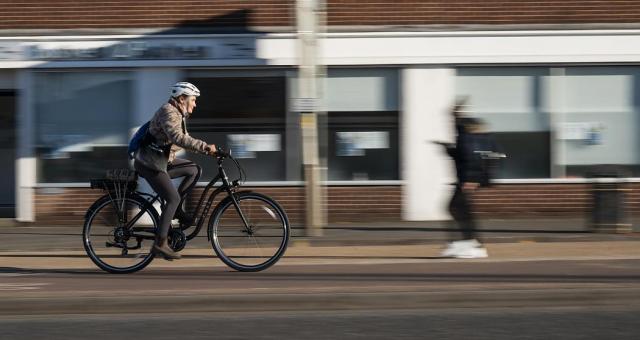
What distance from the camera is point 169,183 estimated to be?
8.30 meters

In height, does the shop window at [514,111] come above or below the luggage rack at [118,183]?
above

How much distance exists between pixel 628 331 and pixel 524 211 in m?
7.28

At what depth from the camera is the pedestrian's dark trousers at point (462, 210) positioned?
931 cm

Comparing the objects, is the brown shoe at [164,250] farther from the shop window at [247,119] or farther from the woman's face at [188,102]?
the shop window at [247,119]

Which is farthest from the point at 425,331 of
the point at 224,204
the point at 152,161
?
the point at 152,161

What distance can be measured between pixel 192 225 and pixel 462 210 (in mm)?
2843

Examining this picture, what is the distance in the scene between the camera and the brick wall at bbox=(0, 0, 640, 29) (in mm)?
13430

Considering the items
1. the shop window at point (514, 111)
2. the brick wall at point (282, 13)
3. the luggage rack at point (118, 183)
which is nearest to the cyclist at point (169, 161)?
the luggage rack at point (118, 183)

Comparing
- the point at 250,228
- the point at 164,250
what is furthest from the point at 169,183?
the point at 250,228

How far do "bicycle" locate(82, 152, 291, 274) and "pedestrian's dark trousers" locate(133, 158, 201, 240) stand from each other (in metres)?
0.14

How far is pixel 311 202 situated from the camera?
1114cm

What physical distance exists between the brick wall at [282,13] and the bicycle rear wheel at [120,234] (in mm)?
5531

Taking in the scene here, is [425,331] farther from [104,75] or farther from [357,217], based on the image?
[104,75]

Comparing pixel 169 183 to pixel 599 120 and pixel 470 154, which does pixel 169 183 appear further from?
pixel 599 120
